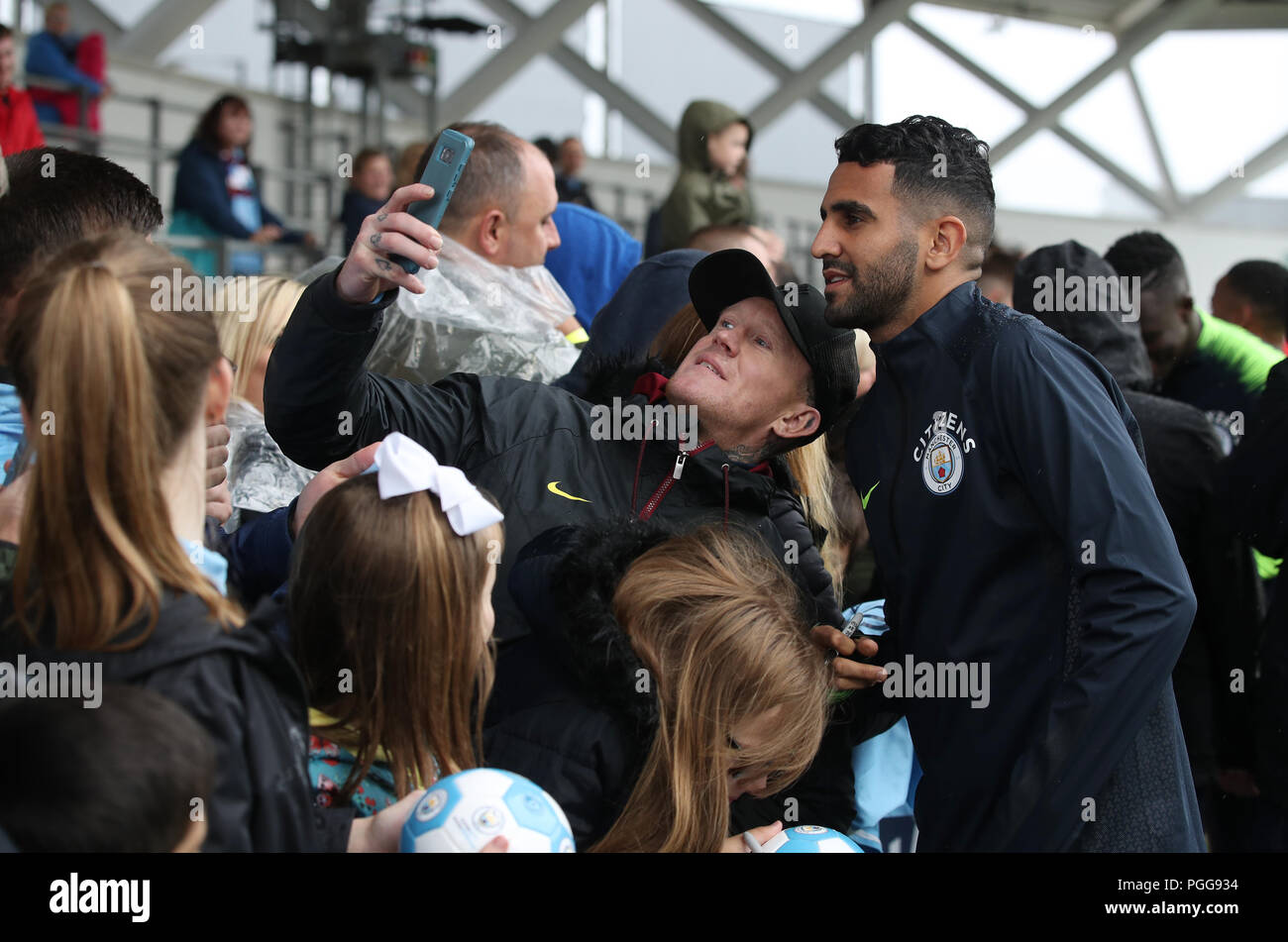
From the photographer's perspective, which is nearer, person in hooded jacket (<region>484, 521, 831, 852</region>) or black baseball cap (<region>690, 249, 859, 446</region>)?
person in hooded jacket (<region>484, 521, 831, 852</region>)

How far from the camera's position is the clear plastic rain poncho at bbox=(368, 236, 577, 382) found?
9.09 feet

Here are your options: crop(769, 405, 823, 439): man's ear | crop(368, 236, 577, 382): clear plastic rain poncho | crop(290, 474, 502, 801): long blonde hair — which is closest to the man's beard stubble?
crop(769, 405, 823, 439): man's ear

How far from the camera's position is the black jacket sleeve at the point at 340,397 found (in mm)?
1894

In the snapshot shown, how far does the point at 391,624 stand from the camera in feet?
5.14

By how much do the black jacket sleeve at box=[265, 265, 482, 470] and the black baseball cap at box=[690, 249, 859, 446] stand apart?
0.53 meters

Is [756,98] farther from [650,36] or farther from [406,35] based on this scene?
[406,35]

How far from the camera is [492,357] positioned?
281 cm

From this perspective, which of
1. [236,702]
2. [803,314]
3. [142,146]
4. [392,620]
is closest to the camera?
[236,702]

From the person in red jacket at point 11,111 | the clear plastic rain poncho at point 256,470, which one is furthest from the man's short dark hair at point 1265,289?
the person in red jacket at point 11,111

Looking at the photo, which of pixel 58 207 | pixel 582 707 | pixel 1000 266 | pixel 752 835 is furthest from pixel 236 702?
pixel 1000 266

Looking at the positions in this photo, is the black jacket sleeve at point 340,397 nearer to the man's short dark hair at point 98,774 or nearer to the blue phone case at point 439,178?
the blue phone case at point 439,178

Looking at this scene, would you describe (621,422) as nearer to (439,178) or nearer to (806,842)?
(439,178)

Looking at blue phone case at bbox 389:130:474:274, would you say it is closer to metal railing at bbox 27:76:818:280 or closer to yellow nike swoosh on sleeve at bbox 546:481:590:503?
yellow nike swoosh on sleeve at bbox 546:481:590:503

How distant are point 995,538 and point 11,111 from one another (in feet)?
16.4
